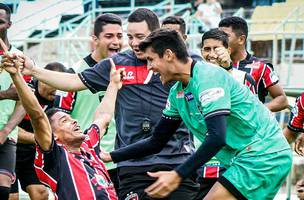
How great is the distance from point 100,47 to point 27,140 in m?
1.70

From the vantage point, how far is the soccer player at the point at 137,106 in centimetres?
815

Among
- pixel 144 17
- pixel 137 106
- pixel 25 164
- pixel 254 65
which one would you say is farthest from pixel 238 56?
pixel 25 164

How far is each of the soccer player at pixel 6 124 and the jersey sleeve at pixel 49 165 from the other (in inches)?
105

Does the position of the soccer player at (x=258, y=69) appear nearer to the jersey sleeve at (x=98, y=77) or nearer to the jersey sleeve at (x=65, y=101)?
the jersey sleeve at (x=65, y=101)

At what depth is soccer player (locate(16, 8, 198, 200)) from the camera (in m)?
Answer: 8.15

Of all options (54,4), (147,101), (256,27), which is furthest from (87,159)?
(54,4)

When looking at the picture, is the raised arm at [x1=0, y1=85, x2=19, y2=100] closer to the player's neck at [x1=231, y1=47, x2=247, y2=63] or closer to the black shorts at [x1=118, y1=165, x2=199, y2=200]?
the black shorts at [x1=118, y1=165, x2=199, y2=200]

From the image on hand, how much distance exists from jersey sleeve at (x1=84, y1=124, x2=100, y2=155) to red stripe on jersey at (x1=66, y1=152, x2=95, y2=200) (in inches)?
13.5

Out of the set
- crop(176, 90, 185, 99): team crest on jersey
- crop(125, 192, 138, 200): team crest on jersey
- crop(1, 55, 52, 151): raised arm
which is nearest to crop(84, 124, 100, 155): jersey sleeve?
crop(125, 192, 138, 200): team crest on jersey

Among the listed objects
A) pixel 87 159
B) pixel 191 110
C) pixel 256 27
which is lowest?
pixel 256 27

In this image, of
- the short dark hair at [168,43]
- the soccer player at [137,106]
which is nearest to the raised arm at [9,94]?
the soccer player at [137,106]

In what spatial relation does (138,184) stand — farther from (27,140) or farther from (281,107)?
(27,140)

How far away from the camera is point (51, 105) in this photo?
36.0ft

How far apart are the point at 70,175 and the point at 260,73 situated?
120 inches
